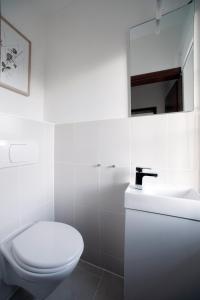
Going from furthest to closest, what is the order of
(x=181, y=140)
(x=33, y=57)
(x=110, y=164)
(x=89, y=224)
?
(x=33, y=57) < (x=89, y=224) < (x=110, y=164) < (x=181, y=140)

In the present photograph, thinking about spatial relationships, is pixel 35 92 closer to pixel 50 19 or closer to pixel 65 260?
pixel 50 19

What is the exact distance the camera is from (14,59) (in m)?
1.28

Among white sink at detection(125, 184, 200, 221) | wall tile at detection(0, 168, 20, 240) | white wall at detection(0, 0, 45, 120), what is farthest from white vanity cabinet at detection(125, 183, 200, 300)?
white wall at detection(0, 0, 45, 120)

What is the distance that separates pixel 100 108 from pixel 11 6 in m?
1.07

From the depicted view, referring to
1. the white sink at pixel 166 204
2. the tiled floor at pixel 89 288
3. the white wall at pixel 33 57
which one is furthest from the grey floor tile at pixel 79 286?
the white wall at pixel 33 57

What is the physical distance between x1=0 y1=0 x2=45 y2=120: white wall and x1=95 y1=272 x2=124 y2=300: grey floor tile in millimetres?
1505

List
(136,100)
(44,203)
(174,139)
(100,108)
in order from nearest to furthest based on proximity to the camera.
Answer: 1. (174,139)
2. (136,100)
3. (100,108)
4. (44,203)

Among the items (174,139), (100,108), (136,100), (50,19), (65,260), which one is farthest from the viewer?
(50,19)

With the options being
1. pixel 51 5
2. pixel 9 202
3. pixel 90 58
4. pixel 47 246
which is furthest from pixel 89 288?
pixel 51 5

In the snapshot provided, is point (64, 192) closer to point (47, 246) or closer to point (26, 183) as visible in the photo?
point (26, 183)

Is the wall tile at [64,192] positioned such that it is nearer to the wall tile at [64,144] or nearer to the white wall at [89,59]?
the wall tile at [64,144]

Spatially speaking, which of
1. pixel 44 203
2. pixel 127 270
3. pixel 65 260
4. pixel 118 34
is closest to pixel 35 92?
pixel 118 34

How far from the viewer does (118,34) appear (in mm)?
1270

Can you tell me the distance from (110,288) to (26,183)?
1005 mm
